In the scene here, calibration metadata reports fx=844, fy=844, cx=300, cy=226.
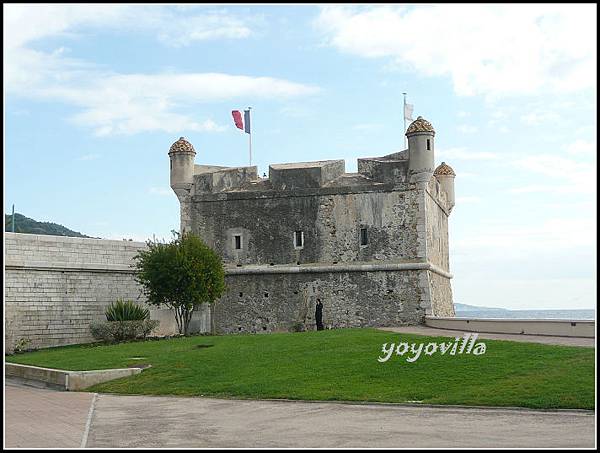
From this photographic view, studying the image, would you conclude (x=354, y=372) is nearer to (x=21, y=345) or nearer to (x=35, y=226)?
(x=21, y=345)

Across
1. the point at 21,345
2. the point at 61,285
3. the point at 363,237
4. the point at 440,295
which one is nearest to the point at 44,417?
the point at 21,345

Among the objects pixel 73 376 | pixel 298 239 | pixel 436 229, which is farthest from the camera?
pixel 436 229

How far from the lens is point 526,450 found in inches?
357

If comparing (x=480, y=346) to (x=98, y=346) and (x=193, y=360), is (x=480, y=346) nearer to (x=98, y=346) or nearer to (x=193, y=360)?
(x=193, y=360)

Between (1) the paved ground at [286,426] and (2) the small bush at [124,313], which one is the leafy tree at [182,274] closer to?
(2) the small bush at [124,313]

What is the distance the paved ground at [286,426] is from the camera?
34.0 ft

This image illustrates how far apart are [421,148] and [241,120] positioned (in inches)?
349

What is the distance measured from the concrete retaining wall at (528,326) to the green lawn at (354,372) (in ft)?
10.9

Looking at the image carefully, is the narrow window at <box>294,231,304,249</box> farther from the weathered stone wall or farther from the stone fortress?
the weathered stone wall

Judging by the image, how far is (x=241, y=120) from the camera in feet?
115

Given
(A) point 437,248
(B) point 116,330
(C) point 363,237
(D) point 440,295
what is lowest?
(B) point 116,330

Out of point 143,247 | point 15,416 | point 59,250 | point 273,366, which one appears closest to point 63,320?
point 59,250

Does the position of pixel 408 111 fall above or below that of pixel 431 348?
above

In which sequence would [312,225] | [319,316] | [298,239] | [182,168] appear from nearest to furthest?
[319,316] → [312,225] → [298,239] → [182,168]
